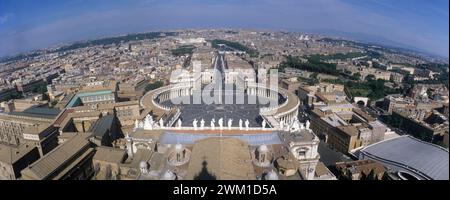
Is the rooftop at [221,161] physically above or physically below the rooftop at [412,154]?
above

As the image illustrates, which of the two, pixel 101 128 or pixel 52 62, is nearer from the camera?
pixel 101 128

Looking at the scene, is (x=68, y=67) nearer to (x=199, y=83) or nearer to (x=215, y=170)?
(x=199, y=83)

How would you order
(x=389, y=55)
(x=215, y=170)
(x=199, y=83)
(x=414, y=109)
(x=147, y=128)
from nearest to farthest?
1. (x=215, y=170)
2. (x=147, y=128)
3. (x=414, y=109)
4. (x=199, y=83)
5. (x=389, y=55)

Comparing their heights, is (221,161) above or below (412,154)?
above

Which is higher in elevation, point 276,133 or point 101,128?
point 276,133

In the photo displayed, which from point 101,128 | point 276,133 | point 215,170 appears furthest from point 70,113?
point 215,170

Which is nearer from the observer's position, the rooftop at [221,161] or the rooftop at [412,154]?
the rooftop at [221,161]

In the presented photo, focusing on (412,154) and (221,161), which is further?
(412,154)

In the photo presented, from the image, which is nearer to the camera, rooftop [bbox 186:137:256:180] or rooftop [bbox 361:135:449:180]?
rooftop [bbox 186:137:256:180]

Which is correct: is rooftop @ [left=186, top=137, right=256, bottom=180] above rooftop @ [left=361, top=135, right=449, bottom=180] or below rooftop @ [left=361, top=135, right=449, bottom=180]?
above
